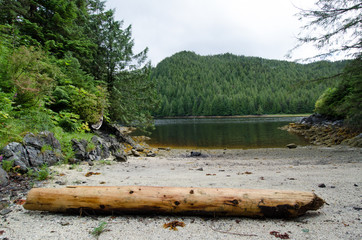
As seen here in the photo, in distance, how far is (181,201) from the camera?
3.01 metres

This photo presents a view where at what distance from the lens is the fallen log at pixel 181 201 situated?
2.93 meters

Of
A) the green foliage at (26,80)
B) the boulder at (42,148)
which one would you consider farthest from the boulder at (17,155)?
the green foliage at (26,80)

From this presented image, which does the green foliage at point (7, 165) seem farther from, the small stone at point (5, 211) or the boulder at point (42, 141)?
the small stone at point (5, 211)

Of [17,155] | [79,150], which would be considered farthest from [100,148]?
[17,155]

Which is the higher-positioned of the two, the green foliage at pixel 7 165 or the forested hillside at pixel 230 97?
the forested hillside at pixel 230 97

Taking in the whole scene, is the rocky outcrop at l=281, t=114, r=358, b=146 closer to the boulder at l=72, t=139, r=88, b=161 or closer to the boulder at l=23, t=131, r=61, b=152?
the boulder at l=72, t=139, r=88, b=161

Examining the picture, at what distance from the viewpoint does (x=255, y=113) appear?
363 feet


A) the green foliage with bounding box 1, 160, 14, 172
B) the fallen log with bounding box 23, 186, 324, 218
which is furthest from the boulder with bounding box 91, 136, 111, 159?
the fallen log with bounding box 23, 186, 324, 218

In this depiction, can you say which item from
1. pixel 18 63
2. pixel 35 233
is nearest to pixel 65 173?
pixel 35 233

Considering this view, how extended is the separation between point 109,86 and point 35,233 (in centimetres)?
1304

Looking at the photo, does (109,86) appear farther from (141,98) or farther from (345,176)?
(345,176)

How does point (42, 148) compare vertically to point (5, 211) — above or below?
above

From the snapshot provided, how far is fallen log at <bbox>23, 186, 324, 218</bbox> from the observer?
2932mm

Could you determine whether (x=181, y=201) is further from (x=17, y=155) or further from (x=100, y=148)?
(x=100, y=148)
